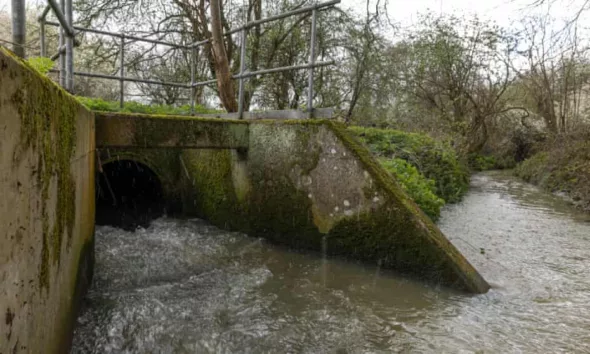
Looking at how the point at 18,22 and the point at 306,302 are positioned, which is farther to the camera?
the point at 306,302

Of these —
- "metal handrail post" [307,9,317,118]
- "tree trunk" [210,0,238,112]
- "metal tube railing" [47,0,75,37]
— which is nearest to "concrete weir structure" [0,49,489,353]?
"metal handrail post" [307,9,317,118]

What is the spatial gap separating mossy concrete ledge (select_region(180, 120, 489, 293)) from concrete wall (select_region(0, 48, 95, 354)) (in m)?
2.90

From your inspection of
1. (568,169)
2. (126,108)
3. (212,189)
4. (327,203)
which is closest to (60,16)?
(327,203)

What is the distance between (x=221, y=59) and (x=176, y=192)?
116 inches

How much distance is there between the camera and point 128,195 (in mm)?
8883

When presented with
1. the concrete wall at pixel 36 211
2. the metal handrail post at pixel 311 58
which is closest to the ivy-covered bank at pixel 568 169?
the metal handrail post at pixel 311 58

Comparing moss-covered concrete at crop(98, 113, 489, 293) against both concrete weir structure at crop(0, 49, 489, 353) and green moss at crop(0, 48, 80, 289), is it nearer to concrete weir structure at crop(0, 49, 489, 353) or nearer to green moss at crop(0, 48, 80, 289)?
concrete weir structure at crop(0, 49, 489, 353)

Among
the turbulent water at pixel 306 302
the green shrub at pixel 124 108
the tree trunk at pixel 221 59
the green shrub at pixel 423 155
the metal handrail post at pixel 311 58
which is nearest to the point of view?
the turbulent water at pixel 306 302

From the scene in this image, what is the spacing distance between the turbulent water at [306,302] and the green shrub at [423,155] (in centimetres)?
407

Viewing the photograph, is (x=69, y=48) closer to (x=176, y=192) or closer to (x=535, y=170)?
(x=176, y=192)

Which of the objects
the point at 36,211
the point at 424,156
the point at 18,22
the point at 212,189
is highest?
the point at 18,22

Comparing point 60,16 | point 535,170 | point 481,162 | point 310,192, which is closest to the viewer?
point 60,16

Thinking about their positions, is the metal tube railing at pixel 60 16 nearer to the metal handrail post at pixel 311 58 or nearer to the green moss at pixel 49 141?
the green moss at pixel 49 141

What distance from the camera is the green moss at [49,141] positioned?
162 cm
